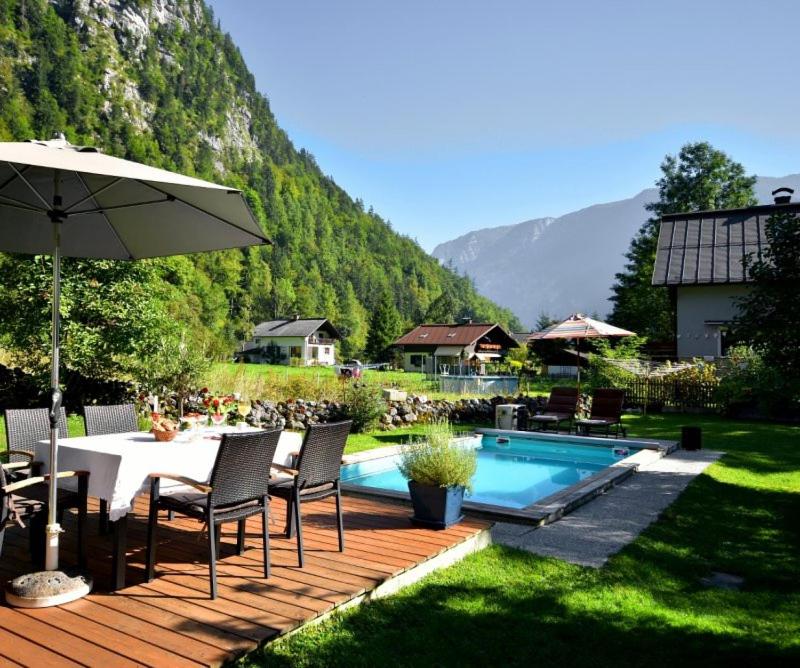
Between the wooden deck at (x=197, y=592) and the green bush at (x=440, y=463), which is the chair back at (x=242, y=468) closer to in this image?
the wooden deck at (x=197, y=592)

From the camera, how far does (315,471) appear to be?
13.4ft

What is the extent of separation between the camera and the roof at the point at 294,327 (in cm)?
6325

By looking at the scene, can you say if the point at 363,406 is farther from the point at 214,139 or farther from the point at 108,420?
the point at 214,139

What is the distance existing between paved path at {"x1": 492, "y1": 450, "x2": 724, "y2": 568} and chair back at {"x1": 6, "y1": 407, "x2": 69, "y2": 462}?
363cm

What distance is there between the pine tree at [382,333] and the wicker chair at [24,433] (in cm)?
5687

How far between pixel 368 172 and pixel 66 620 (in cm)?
7001

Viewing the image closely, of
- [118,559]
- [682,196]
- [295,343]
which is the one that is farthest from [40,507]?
[295,343]

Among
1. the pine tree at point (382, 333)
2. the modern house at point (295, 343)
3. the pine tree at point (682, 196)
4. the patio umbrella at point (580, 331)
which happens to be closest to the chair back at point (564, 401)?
the patio umbrella at point (580, 331)

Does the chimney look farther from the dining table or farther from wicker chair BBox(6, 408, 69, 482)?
wicker chair BBox(6, 408, 69, 482)

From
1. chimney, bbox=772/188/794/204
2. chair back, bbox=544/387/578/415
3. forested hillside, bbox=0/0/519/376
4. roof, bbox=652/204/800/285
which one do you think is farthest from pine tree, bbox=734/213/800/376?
forested hillside, bbox=0/0/519/376

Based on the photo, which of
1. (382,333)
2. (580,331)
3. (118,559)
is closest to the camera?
(118,559)

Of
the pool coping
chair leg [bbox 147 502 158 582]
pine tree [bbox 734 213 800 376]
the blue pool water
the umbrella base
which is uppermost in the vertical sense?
pine tree [bbox 734 213 800 376]

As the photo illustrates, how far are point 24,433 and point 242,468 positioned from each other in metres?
2.06

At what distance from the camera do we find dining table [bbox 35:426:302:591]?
333cm
